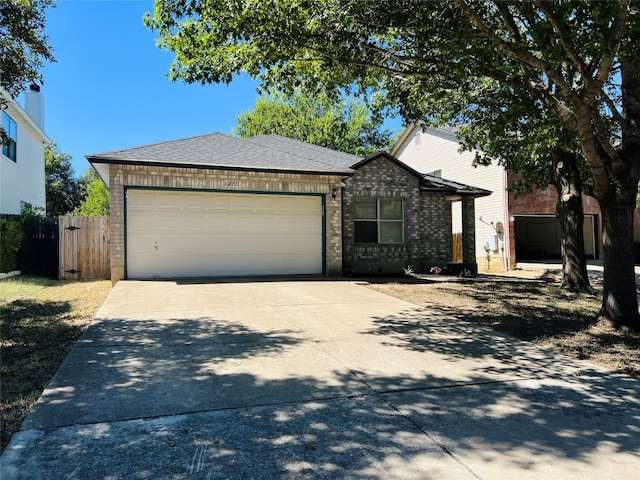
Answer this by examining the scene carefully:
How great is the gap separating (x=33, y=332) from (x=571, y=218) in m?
12.8

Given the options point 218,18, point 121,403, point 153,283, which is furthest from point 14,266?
point 121,403

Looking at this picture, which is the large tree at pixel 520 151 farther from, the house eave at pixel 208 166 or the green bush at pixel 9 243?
the green bush at pixel 9 243

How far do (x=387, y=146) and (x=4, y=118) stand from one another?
89.6ft

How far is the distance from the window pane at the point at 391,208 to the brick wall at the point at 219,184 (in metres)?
2.06

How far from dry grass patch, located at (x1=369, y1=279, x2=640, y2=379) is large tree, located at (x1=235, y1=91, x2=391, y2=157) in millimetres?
22093

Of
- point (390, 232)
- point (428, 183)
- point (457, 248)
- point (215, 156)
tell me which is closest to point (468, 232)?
point (428, 183)

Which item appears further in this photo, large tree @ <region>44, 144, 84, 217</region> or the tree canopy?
large tree @ <region>44, 144, 84, 217</region>

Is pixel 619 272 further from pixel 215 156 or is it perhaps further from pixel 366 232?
pixel 215 156

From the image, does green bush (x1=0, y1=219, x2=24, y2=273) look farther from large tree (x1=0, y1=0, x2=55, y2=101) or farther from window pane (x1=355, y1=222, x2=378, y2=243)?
window pane (x1=355, y1=222, x2=378, y2=243)

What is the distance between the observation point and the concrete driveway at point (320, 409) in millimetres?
2953

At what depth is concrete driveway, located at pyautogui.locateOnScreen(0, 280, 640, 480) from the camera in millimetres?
2953

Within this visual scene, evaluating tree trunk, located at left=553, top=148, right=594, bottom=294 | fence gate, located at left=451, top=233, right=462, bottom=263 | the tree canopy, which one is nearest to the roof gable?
fence gate, located at left=451, top=233, right=462, bottom=263

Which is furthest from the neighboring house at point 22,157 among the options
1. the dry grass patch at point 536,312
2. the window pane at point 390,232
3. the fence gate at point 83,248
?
the dry grass patch at point 536,312

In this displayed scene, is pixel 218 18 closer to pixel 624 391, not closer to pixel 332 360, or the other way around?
pixel 332 360
